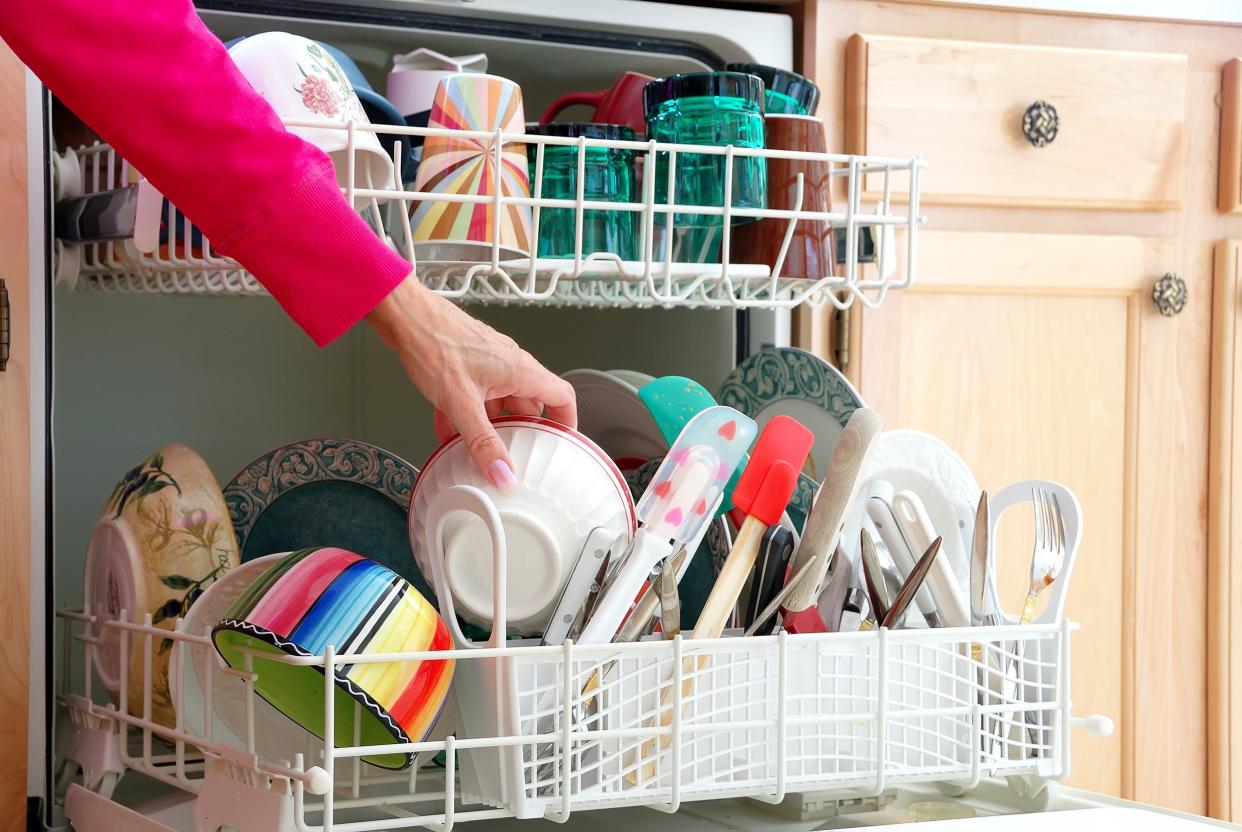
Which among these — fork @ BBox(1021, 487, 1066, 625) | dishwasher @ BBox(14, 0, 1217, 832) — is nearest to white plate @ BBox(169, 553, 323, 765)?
dishwasher @ BBox(14, 0, 1217, 832)

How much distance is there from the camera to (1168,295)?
50.9 inches

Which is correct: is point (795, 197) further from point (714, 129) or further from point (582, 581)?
point (582, 581)

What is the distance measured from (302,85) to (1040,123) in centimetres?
72

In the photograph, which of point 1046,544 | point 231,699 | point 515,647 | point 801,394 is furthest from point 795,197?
point 231,699

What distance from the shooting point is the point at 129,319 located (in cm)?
131

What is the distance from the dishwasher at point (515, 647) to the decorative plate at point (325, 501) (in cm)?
1

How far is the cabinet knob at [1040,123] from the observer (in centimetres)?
123

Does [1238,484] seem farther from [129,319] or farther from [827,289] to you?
[129,319]

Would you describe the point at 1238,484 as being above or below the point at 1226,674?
above

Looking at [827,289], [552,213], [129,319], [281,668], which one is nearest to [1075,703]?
[827,289]

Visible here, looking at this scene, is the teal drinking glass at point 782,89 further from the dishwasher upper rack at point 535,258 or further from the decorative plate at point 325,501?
the decorative plate at point 325,501

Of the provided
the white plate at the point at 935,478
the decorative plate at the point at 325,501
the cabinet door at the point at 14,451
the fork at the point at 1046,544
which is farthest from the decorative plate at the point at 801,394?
the cabinet door at the point at 14,451

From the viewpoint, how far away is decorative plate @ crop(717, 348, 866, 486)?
103cm

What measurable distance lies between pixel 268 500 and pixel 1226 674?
3.02ft
